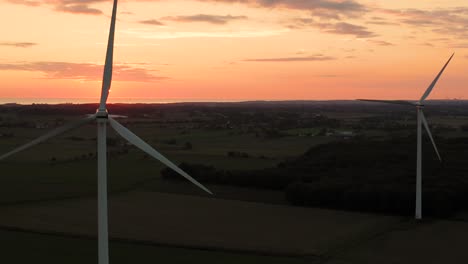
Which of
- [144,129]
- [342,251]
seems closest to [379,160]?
[342,251]

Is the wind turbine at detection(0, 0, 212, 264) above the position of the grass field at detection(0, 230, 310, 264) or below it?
above

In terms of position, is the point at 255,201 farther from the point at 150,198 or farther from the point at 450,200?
the point at 450,200

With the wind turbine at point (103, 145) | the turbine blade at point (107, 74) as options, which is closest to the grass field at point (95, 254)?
the wind turbine at point (103, 145)

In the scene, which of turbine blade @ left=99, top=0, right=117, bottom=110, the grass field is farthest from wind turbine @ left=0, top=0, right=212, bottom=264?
the grass field

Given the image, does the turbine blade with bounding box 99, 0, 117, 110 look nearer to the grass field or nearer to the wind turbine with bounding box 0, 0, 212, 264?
the wind turbine with bounding box 0, 0, 212, 264

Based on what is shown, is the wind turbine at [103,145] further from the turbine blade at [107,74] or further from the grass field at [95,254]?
the grass field at [95,254]

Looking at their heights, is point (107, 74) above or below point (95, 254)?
above

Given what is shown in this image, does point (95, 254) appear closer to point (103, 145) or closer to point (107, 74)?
point (103, 145)

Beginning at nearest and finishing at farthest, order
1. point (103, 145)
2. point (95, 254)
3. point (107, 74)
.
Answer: point (103, 145), point (107, 74), point (95, 254)

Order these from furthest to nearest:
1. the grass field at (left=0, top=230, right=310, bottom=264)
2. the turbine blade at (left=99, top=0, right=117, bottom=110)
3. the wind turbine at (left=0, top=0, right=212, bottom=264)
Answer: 1. the grass field at (left=0, top=230, right=310, bottom=264)
2. the turbine blade at (left=99, top=0, right=117, bottom=110)
3. the wind turbine at (left=0, top=0, right=212, bottom=264)

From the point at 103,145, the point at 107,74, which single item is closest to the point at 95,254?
the point at 103,145

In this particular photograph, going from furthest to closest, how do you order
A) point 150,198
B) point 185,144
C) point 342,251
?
point 185,144, point 150,198, point 342,251
